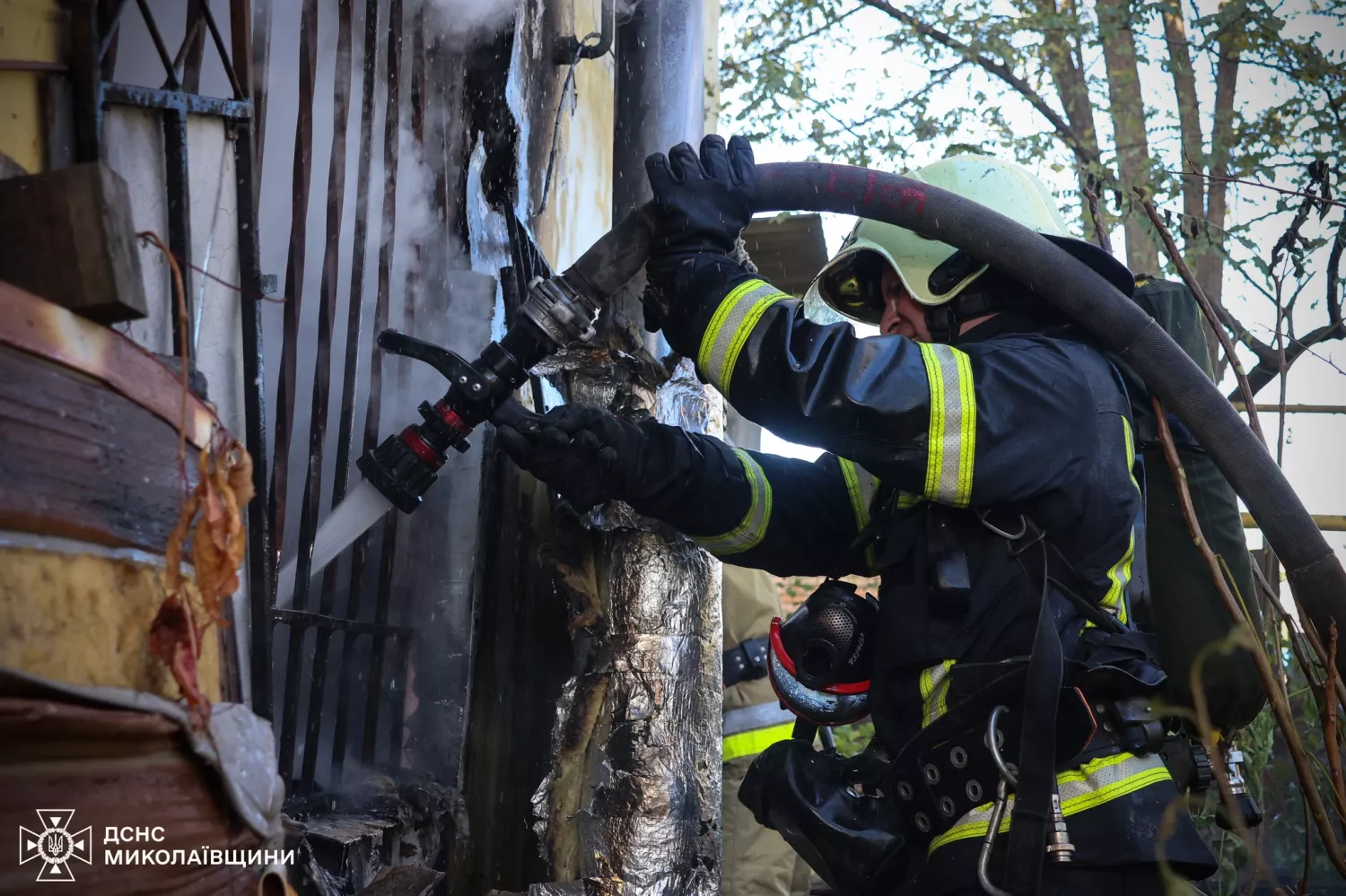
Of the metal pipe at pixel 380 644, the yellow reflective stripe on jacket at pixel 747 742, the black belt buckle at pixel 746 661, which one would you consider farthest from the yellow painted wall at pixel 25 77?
the yellow reflective stripe on jacket at pixel 747 742

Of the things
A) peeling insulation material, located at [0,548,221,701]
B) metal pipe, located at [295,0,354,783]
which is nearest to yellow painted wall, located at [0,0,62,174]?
peeling insulation material, located at [0,548,221,701]

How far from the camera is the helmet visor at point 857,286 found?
3096mm

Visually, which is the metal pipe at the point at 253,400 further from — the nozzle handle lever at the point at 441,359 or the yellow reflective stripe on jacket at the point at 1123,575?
the yellow reflective stripe on jacket at the point at 1123,575

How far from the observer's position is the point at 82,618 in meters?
1.15

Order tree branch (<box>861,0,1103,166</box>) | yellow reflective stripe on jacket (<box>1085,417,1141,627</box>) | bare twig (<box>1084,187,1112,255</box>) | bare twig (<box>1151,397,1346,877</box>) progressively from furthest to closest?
tree branch (<box>861,0,1103,166</box>), bare twig (<box>1084,187,1112,255</box>), yellow reflective stripe on jacket (<box>1085,417,1141,627</box>), bare twig (<box>1151,397,1346,877</box>)

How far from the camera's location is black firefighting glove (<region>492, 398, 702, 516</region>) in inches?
101

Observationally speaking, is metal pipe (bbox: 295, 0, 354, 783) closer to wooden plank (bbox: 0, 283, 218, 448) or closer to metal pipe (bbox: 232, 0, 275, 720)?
metal pipe (bbox: 232, 0, 275, 720)

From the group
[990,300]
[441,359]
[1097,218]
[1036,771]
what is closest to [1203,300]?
[1097,218]

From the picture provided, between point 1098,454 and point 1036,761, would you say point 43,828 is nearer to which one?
point 1036,761

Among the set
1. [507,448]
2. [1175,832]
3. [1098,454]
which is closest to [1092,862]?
[1175,832]

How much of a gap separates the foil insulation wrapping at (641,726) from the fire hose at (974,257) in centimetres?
51

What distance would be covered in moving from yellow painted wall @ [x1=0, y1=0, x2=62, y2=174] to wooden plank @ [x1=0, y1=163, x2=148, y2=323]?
475 millimetres

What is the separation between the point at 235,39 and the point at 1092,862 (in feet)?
7.18

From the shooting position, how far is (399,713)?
286 centimetres
